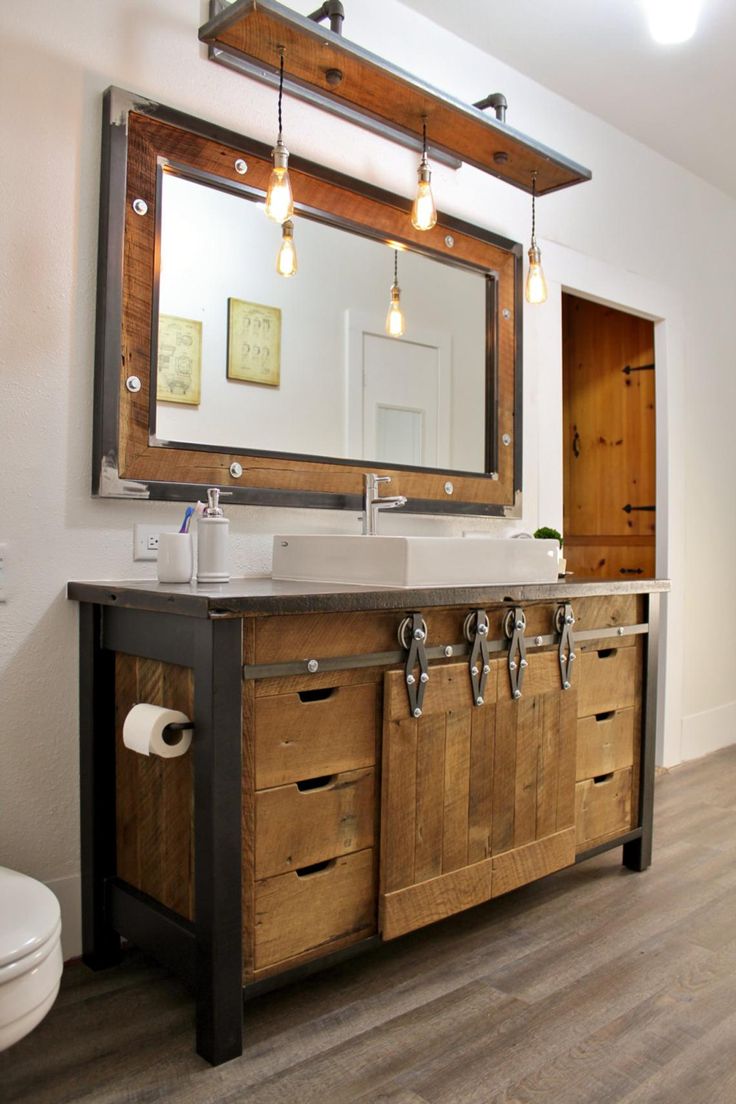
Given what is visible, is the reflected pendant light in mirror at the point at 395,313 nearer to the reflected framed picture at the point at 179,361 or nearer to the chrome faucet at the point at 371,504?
the chrome faucet at the point at 371,504

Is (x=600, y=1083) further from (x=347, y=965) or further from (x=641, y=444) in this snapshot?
(x=641, y=444)

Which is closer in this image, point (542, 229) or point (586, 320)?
point (542, 229)

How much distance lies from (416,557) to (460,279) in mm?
1274

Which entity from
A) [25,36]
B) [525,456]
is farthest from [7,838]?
[525,456]

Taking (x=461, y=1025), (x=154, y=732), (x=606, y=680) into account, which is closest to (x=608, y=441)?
(x=606, y=680)

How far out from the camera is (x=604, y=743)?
2283 mm

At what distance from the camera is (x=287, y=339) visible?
7.30ft

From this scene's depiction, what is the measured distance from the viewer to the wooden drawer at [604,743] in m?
2.22

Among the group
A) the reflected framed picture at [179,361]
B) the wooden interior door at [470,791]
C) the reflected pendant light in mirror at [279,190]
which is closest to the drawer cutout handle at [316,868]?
the wooden interior door at [470,791]

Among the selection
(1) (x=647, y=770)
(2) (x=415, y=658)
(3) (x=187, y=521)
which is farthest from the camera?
(1) (x=647, y=770)

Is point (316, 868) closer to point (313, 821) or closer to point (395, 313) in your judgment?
point (313, 821)

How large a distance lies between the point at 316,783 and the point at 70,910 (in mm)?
667

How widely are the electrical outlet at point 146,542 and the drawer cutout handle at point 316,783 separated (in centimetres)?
64

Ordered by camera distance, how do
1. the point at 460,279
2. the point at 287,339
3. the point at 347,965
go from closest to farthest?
the point at 347,965
the point at 287,339
the point at 460,279
